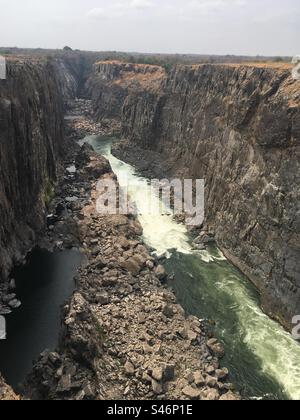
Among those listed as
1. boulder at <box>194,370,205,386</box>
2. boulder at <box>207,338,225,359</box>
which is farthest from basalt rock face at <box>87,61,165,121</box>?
boulder at <box>194,370,205,386</box>

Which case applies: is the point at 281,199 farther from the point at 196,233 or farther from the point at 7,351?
the point at 7,351

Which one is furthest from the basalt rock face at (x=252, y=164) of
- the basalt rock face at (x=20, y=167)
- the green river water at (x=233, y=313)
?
the basalt rock face at (x=20, y=167)

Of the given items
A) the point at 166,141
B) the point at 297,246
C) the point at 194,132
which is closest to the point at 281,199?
the point at 297,246

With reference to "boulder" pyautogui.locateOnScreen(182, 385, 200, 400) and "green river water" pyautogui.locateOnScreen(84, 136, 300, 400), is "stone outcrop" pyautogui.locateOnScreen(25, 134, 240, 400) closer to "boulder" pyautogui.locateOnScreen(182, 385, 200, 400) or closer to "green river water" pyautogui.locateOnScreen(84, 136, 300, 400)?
"boulder" pyautogui.locateOnScreen(182, 385, 200, 400)

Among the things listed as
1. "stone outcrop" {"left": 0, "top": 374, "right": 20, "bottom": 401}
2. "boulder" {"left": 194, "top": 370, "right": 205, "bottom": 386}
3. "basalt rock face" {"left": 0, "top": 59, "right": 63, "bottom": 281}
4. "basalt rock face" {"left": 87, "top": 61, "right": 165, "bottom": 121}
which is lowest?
"boulder" {"left": 194, "top": 370, "right": 205, "bottom": 386}

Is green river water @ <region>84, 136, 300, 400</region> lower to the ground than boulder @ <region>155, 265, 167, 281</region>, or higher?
lower
